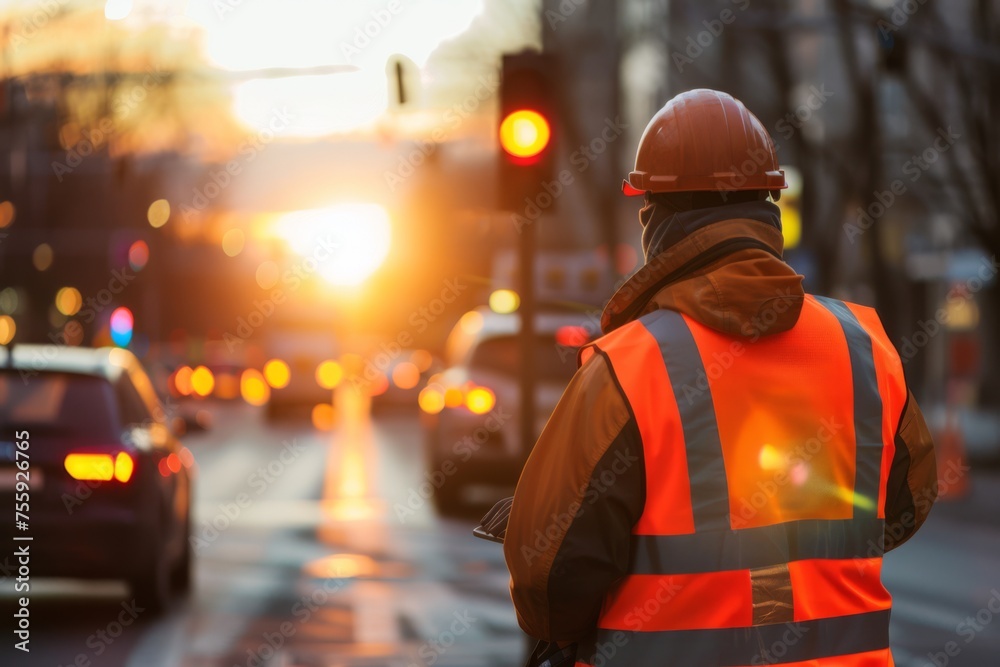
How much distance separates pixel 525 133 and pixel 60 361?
3.32 metres

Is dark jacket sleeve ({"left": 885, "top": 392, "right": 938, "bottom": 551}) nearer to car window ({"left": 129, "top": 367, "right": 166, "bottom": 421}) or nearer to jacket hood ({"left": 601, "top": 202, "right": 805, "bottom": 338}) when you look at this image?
jacket hood ({"left": 601, "top": 202, "right": 805, "bottom": 338})

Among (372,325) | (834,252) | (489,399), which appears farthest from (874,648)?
(372,325)

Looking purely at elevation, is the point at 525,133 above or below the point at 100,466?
above

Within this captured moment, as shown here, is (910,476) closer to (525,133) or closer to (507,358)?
(525,133)

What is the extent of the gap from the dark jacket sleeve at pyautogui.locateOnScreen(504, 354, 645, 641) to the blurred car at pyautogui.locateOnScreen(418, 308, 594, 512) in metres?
12.3

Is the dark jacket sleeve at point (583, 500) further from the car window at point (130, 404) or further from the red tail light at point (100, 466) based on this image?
the car window at point (130, 404)

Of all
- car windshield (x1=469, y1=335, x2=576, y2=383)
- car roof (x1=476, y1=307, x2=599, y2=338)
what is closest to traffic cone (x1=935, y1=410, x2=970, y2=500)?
car roof (x1=476, y1=307, x2=599, y2=338)

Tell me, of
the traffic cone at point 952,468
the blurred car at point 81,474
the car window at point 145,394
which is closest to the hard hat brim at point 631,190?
the blurred car at point 81,474

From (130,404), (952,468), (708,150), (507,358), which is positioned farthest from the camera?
(952,468)

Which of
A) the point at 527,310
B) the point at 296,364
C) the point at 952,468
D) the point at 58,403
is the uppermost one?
the point at 527,310

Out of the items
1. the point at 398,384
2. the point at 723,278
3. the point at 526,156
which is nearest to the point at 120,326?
the point at 398,384

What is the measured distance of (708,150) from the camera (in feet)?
9.60

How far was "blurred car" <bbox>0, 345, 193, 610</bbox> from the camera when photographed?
951 cm

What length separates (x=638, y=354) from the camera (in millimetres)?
2750
